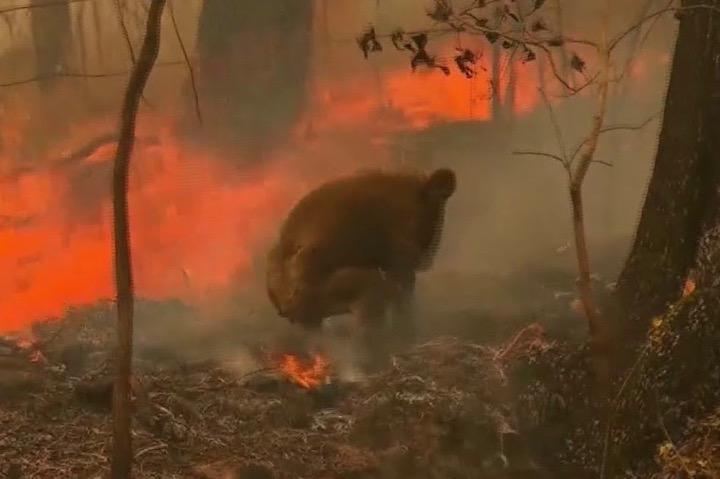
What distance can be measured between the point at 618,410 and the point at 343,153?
1.83m

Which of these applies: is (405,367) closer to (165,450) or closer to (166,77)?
(165,450)

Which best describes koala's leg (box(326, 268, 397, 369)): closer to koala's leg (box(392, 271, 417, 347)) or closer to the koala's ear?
koala's leg (box(392, 271, 417, 347))

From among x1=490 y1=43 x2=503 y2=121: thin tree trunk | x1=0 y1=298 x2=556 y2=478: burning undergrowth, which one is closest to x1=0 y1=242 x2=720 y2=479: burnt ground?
x1=0 y1=298 x2=556 y2=478: burning undergrowth

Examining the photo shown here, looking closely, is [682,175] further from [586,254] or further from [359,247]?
[359,247]

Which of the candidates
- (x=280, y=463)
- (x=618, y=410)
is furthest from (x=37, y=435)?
(x=618, y=410)

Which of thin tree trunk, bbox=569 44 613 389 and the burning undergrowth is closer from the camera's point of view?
thin tree trunk, bbox=569 44 613 389

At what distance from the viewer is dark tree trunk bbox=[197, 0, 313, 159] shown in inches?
155

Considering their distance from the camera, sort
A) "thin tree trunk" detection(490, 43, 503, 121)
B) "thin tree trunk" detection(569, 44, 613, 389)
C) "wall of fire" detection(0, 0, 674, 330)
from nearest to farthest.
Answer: "thin tree trunk" detection(569, 44, 613, 389)
"wall of fire" detection(0, 0, 674, 330)
"thin tree trunk" detection(490, 43, 503, 121)

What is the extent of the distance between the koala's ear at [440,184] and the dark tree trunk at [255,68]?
78 centimetres

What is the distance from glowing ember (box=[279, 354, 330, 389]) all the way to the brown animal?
0.15m

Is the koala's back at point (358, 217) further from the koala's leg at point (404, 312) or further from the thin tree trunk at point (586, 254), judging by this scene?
the thin tree trunk at point (586, 254)

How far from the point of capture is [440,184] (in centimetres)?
361

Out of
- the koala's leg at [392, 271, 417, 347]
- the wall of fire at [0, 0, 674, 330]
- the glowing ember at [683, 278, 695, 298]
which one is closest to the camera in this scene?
the glowing ember at [683, 278, 695, 298]

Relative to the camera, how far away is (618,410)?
2.63 metres
